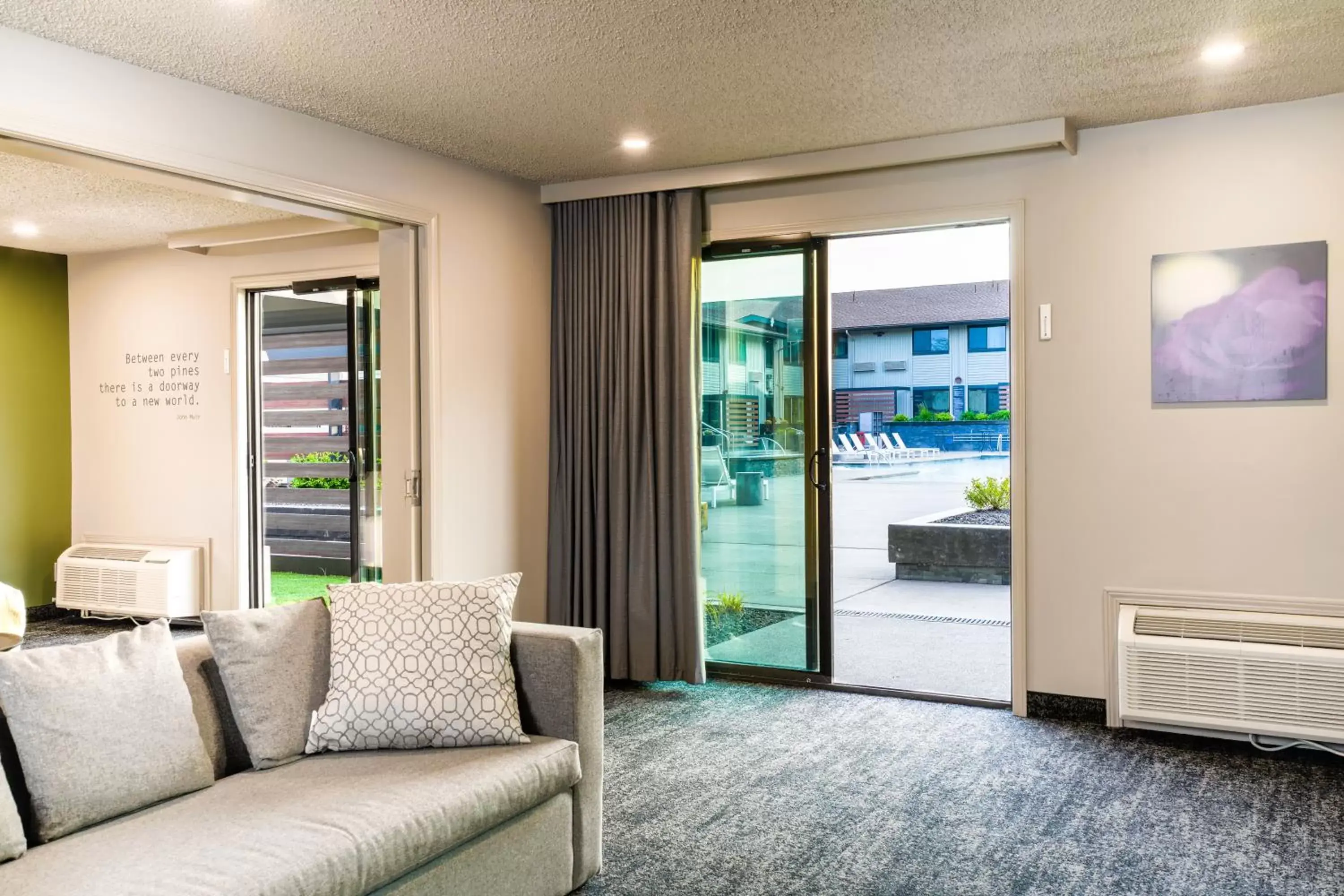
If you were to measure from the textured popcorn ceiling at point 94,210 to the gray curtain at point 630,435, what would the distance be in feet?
5.06

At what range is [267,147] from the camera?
3689mm

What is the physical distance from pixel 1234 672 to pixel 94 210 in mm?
5555

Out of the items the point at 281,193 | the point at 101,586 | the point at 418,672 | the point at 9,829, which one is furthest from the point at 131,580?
the point at 9,829

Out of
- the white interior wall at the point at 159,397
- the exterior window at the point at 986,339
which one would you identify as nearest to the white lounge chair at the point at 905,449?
the exterior window at the point at 986,339

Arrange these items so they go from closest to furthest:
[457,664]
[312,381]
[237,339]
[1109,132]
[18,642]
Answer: [457,664] → [1109,132] → [18,642] → [237,339] → [312,381]

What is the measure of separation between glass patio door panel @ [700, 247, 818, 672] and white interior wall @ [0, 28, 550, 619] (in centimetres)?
81

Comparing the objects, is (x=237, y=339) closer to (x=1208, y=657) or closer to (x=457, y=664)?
(x=457, y=664)

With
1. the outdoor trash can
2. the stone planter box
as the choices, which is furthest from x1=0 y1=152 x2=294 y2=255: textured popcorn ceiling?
the stone planter box

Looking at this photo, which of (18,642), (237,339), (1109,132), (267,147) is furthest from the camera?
(237,339)

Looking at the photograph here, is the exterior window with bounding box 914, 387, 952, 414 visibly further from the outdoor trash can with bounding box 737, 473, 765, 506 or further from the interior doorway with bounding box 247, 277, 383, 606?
the outdoor trash can with bounding box 737, 473, 765, 506

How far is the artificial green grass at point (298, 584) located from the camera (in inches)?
292

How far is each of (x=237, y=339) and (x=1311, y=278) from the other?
5.40m

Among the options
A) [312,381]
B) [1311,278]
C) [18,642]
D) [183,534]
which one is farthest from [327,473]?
[1311,278]

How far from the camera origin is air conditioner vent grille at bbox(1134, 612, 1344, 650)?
3.64 meters
